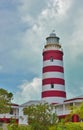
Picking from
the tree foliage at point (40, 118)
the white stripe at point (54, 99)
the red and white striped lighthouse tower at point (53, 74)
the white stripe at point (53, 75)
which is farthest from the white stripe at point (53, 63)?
the tree foliage at point (40, 118)

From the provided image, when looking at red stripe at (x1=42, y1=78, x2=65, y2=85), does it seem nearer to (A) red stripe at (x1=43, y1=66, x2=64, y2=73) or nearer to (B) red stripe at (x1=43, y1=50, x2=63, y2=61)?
(A) red stripe at (x1=43, y1=66, x2=64, y2=73)

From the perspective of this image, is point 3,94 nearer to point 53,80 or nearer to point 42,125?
point 42,125

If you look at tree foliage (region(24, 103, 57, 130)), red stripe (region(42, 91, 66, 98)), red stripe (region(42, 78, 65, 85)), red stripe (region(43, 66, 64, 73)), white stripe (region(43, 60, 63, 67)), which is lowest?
tree foliage (region(24, 103, 57, 130))

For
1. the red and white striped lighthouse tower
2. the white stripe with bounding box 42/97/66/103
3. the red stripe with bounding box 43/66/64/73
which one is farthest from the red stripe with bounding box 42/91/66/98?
the red stripe with bounding box 43/66/64/73

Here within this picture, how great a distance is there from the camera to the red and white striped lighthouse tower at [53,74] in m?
59.0

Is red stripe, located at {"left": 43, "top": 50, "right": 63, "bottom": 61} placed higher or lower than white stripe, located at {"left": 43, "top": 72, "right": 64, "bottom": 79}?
higher

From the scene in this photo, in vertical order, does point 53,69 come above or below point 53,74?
above

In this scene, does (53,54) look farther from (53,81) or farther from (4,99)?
(4,99)

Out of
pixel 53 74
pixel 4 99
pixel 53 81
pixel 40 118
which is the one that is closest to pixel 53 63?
pixel 53 74

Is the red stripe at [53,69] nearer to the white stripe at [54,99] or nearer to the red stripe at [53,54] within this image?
the red stripe at [53,54]

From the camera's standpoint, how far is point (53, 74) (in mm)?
59500

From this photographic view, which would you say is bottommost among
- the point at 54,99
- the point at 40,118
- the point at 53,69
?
the point at 40,118

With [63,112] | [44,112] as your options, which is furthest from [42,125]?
[63,112]

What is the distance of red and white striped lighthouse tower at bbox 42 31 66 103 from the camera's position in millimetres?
58969
